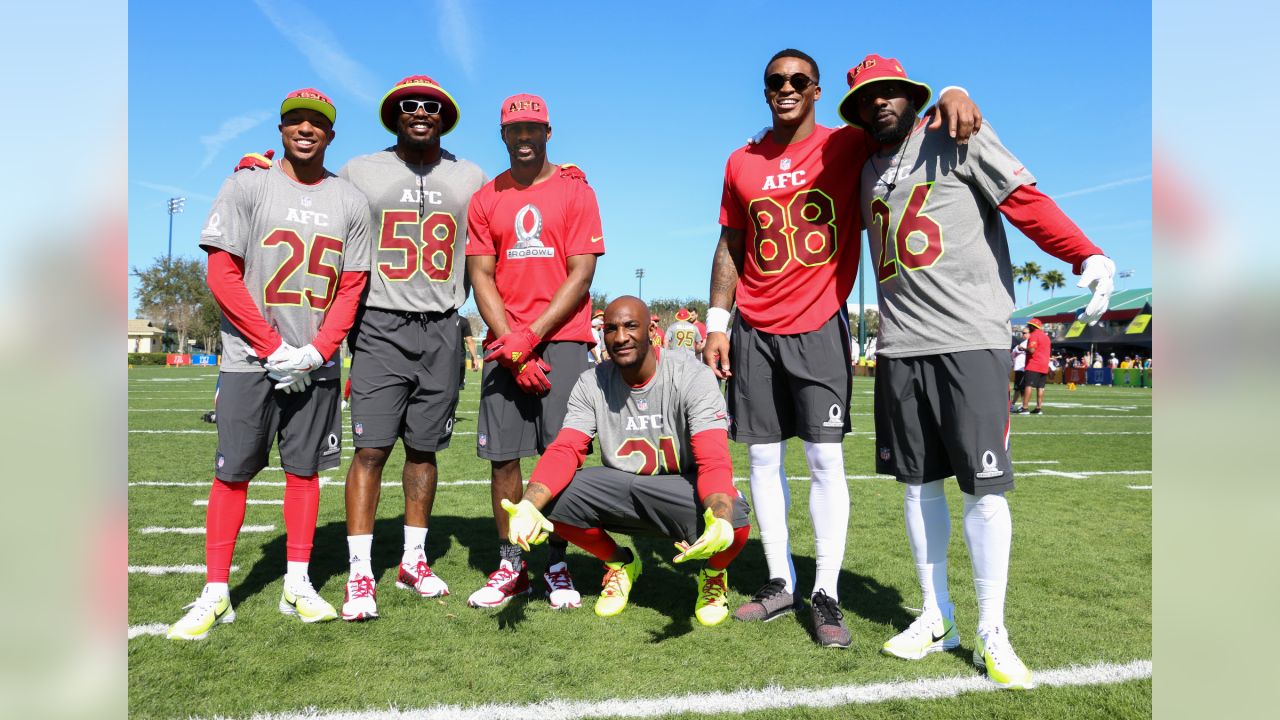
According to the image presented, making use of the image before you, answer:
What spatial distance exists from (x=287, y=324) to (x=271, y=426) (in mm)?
484

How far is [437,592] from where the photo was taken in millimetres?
3959

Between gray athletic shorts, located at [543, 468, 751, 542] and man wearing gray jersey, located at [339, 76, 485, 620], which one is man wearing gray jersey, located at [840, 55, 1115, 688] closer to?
gray athletic shorts, located at [543, 468, 751, 542]

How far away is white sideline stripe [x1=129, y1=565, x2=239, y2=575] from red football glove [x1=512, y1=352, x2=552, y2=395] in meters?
2.04

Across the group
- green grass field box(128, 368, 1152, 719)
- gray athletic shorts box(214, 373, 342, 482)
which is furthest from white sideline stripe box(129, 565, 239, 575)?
gray athletic shorts box(214, 373, 342, 482)

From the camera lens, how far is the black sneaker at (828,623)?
3.22m

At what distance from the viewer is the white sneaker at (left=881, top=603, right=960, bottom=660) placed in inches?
122

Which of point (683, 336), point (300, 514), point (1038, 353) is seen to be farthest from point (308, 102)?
point (1038, 353)

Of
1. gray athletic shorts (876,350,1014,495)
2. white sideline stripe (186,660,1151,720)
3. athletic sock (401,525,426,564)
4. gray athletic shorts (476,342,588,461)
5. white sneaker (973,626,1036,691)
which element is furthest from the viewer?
athletic sock (401,525,426,564)

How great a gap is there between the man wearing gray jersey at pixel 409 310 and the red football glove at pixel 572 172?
53cm

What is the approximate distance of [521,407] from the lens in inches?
161

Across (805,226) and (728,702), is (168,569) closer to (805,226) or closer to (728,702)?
(728,702)

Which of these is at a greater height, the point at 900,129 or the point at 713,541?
the point at 900,129
